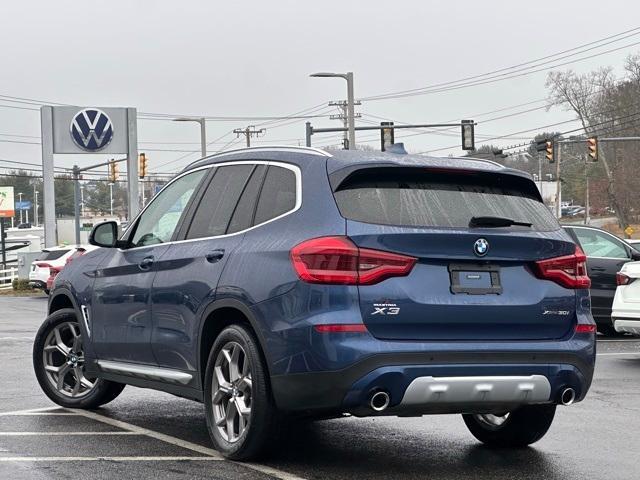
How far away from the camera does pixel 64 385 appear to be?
30.8 ft

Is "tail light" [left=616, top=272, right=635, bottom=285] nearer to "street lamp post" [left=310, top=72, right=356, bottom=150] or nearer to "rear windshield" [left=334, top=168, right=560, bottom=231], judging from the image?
"rear windshield" [left=334, top=168, right=560, bottom=231]

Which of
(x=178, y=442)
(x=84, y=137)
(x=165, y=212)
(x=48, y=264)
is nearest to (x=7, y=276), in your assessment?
(x=84, y=137)

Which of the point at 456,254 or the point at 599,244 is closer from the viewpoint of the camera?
the point at 456,254

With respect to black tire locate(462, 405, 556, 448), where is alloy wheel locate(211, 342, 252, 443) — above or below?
above

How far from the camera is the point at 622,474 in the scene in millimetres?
6785

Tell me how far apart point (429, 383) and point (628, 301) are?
8.02 m

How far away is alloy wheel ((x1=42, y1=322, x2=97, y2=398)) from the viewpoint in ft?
30.4

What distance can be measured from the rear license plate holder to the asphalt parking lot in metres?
1.06

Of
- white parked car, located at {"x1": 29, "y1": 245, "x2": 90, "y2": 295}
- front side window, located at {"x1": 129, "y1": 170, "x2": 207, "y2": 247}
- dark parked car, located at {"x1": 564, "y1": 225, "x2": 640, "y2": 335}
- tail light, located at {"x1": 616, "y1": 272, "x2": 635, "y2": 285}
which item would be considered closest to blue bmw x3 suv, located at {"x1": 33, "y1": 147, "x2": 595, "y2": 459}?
front side window, located at {"x1": 129, "y1": 170, "x2": 207, "y2": 247}

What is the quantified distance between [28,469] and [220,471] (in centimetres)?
107

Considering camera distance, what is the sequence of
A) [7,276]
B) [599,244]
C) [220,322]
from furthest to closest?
[7,276], [599,244], [220,322]

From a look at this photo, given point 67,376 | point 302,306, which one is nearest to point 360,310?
point 302,306

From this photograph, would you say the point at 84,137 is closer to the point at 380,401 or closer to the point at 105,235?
the point at 105,235

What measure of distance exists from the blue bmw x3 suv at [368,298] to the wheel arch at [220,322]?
12 mm
